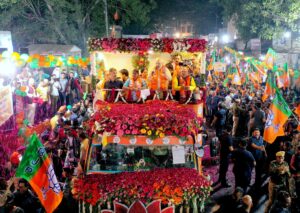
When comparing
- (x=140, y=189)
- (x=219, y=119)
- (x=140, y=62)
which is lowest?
(x=219, y=119)

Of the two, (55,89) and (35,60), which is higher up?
(35,60)

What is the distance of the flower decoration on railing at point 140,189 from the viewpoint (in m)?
6.82

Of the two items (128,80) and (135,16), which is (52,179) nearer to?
(128,80)

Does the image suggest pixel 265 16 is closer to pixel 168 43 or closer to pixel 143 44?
pixel 168 43

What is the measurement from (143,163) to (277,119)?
4854mm

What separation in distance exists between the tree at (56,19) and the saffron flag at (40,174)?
26332 millimetres

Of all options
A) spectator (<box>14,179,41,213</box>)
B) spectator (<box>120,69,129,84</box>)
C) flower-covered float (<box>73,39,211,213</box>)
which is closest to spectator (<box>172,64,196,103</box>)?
flower-covered float (<box>73,39,211,213</box>)

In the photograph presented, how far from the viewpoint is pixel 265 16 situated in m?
33.0

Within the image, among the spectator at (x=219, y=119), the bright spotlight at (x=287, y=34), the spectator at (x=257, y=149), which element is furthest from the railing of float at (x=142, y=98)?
the bright spotlight at (x=287, y=34)

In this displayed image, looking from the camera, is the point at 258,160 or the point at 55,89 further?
the point at 55,89

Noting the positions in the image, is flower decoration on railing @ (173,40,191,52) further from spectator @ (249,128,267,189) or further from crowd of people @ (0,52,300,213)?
spectator @ (249,128,267,189)

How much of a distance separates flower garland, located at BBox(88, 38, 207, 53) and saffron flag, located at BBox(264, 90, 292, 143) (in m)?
2.79

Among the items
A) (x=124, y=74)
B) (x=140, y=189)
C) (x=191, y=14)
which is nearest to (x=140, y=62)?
(x=124, y=74)

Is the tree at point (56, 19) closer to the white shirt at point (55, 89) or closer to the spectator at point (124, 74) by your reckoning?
the white shirt at point (55, 89)
